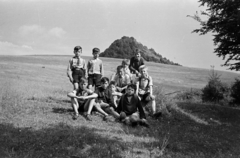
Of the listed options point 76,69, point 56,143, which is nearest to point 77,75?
point 76,69

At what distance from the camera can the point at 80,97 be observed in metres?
7.02

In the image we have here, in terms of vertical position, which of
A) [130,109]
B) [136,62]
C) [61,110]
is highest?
[136,62]

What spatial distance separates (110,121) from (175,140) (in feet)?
6.89

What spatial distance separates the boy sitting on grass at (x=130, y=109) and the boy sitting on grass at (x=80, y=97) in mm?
1087

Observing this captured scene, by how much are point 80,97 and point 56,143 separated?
2.25 meters

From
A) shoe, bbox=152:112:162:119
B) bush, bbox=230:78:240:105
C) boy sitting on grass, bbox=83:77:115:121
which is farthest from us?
bush, bbox=230:78:240:105

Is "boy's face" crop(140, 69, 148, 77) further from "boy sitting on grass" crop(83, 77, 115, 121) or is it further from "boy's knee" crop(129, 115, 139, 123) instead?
"boy's knee" crop(129, 115, 139, 123)

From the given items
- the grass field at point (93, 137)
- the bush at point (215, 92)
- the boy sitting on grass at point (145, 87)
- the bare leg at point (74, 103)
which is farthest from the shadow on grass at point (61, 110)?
the bush at point (215, 92)

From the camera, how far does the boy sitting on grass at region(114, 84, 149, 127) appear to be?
6.86 metres

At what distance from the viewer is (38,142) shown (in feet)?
16.1

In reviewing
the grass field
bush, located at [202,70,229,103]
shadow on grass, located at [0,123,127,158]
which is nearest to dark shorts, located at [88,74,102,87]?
the grass field

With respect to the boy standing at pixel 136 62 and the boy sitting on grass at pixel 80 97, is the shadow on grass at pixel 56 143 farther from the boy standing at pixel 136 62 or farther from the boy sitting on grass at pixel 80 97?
the boy standing at pixel 136 62

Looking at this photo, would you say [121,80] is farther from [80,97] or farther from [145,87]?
[80,97]

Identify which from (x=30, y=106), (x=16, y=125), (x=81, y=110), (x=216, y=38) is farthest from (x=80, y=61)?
(x=216, y=38)
